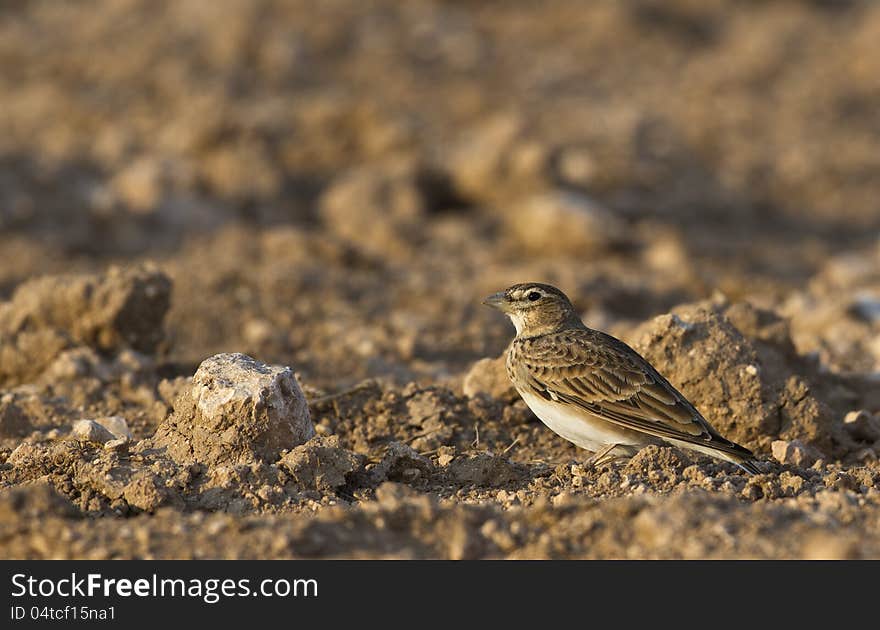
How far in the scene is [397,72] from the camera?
17.4 metres

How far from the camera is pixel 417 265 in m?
11.8

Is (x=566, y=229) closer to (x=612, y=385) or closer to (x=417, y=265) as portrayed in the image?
(x=417, y=265)

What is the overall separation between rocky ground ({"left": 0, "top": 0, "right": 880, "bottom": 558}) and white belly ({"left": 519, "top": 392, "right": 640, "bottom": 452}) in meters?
0.22

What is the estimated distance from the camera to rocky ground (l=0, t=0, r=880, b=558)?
17.0 feet

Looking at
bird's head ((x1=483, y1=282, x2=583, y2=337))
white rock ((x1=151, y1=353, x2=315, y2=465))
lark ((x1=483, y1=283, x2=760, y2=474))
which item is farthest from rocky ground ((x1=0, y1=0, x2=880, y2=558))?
bird's head ((x1=483, y1=282, x2=583, y2=337))

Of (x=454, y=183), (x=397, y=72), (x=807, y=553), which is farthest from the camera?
(x=397, y=72)

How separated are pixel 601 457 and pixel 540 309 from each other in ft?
3.30

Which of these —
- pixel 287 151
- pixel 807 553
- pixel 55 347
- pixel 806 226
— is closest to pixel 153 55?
pixel 287 151

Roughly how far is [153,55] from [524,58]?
5626mm

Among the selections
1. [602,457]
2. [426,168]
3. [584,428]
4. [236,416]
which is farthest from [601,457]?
[426,168]

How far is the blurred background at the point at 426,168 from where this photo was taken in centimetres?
1031

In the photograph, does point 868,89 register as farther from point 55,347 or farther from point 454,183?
point 55,347

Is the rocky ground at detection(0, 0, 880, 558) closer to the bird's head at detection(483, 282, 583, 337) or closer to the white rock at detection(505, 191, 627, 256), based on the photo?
the white rock at detection(505, 191, 627, 256)

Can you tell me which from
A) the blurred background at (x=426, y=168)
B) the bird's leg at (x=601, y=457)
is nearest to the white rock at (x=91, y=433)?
the blurred background at (x=426, y=168)
